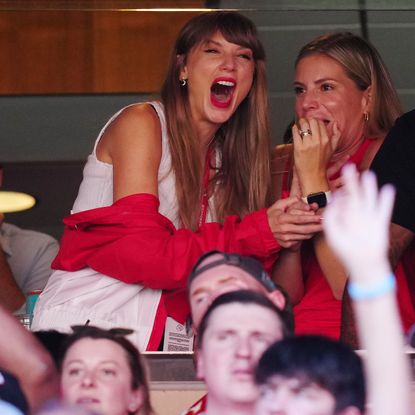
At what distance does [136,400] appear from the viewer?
2.23m

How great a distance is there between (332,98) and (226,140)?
32 cm

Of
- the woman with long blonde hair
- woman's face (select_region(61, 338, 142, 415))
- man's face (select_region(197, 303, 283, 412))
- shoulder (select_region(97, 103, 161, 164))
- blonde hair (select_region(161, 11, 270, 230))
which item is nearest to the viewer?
man's face (select_region(197, 303, 283, 412))

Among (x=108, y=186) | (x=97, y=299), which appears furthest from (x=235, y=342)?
(x=108, y=186)

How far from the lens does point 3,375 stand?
221cm

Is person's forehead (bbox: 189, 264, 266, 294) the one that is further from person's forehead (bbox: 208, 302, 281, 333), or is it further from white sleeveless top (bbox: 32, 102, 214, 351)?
white sleeveless top (bbox: 32, 102, 214, 351)

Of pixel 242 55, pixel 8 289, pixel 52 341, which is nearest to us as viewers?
pixel 52 341

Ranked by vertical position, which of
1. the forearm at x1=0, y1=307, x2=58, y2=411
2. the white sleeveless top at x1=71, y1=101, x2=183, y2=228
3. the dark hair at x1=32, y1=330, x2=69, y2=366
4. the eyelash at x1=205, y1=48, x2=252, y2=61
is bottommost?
the forearm at x1=0, y1=307, x2=58, y2=411

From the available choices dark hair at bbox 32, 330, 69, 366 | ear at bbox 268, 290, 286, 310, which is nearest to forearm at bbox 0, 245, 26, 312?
dark hair at bbox 32, 330, 69, 366

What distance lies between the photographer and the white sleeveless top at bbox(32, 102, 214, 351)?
10.7ft

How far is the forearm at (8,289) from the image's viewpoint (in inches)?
174

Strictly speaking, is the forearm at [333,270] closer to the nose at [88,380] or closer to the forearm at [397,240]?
the forearm at [397,240]

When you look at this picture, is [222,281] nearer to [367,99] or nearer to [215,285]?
[215,285]

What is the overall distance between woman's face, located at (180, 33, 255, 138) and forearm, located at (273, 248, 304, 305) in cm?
43

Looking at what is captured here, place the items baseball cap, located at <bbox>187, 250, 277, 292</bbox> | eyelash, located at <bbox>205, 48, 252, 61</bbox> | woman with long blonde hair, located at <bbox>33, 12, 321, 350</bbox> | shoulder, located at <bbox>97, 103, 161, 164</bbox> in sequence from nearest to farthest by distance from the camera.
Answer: baseball cap, located at <bbox>187, 250, 277, 292</bbox>, woman with long blonde hair, located at <bbox>33, 12, 321, 350</bbox>, shoulder, located at <bbox>97, 103, 161, 164</bbox>, eyelash, located at <bbox>205, 48, 252, 61</bbox>
